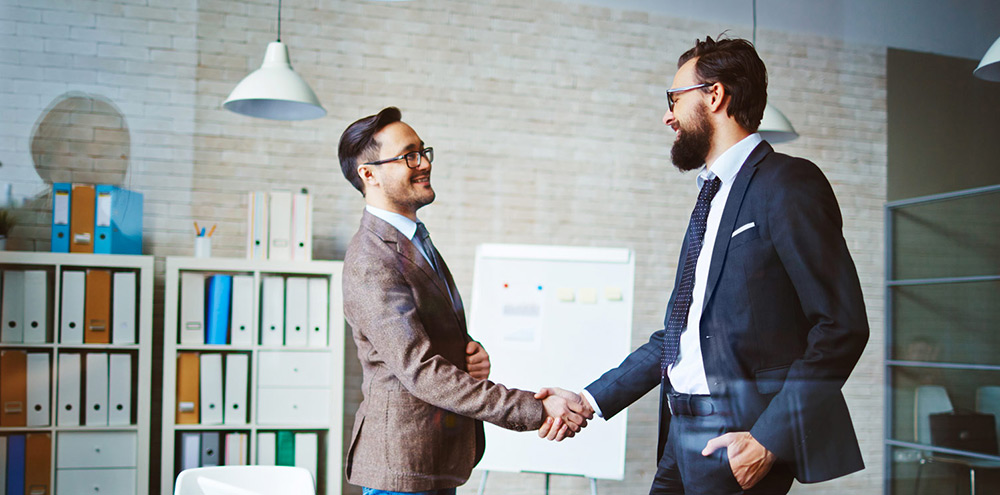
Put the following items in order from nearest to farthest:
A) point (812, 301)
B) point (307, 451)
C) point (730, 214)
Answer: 1. point (812, 301)
2. point (730, 214)
3. point (307, 451)

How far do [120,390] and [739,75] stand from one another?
1.89m

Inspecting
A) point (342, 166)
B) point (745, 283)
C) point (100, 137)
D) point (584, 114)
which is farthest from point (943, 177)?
point (100, 137)

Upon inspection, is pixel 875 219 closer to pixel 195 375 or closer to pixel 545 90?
pixel 545 90

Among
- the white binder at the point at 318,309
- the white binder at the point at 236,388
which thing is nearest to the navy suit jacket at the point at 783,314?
the white binder at the point at 318,309

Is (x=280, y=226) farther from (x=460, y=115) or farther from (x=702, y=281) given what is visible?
(x=702, y=281)

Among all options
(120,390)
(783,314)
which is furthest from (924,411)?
(120,390)

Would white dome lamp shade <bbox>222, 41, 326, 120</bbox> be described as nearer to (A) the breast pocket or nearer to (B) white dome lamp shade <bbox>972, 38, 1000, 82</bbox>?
(A) the breast pocket

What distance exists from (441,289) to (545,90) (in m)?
0.77

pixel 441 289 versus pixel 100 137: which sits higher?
pixel 100 137

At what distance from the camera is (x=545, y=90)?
2367 mm

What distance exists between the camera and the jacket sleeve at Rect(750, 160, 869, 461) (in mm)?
1753

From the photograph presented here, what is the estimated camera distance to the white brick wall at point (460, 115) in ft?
6.77

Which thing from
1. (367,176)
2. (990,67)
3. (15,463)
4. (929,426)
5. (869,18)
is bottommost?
(15,463)

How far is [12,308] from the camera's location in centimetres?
200
